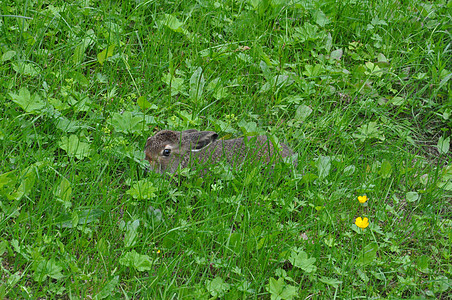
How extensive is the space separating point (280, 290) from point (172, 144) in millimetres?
1632

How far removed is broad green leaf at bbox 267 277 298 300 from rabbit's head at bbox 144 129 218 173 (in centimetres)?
142

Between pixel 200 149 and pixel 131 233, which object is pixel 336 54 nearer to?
pixel 200 149

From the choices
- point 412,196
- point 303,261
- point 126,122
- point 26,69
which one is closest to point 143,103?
point 126,122

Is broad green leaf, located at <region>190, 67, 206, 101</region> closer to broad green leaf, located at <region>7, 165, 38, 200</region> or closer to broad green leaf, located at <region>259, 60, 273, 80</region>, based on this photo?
broad green leaf, located at <region>259, 60, 273, 80</region>

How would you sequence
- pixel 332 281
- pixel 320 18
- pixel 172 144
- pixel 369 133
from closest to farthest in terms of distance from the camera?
pixel 332 281 → pixel 172 144 → pixel 369 133 → pixel 320 18

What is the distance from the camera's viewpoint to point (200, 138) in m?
4.56

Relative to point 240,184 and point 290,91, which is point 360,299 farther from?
point 290,91

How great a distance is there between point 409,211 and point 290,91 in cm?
165

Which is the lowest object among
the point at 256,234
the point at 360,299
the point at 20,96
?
the point at 360,299

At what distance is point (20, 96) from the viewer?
4.36 metres

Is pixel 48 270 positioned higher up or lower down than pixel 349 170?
higher up

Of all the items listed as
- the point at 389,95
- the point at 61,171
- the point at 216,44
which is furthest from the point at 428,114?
the point at 61,171

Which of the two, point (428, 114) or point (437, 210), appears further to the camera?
point (428, 114)

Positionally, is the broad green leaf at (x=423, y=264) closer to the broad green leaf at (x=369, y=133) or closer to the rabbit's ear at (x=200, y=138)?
the broad green leaf at (x=369, y=133)
